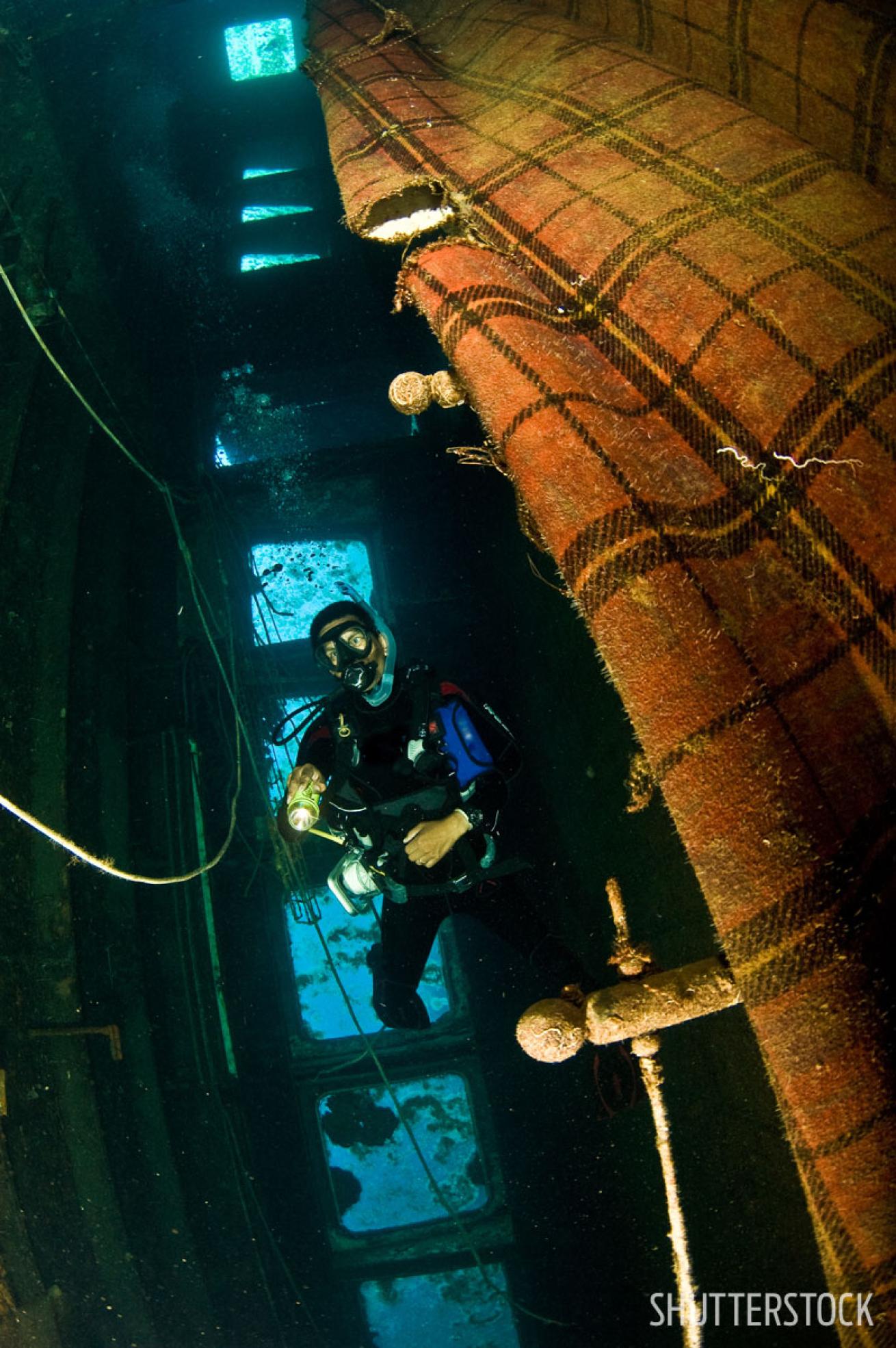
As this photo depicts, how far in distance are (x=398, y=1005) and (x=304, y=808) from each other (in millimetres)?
1492

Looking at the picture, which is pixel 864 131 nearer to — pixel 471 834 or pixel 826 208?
pixel 826 208

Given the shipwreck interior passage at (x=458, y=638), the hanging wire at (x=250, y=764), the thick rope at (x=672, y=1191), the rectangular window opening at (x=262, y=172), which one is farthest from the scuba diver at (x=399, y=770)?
the rectangular window opening at (x=262, y=172)

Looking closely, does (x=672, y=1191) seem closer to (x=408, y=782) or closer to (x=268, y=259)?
(x=408, y=782)

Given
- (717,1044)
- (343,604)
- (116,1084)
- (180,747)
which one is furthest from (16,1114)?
(717,1044)

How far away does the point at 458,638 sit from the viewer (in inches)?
191

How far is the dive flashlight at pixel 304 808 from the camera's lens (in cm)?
291

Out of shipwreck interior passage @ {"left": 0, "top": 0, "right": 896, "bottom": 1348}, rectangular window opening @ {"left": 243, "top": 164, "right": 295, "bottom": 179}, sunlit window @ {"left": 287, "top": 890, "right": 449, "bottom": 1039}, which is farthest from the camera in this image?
rectangular window opening @ {"left": 243, "top": 164, "right": 295, "bottom": 179}

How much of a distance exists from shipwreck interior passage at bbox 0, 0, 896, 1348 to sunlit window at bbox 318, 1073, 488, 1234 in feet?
0.09

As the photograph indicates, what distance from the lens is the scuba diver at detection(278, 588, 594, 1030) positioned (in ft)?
10.4

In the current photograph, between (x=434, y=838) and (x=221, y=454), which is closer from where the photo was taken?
(x=434, y=838)

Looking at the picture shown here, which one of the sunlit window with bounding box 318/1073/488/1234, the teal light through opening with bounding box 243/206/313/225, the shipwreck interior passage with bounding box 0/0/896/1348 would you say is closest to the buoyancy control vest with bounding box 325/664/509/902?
the shipwreck interior passage with bounding box 0/0/896/1348

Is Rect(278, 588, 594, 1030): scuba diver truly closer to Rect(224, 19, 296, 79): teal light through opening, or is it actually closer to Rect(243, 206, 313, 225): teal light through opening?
Rect(243, 206, 313, 225): teal light through opening

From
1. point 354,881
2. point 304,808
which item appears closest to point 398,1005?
point 354,881

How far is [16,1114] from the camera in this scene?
2984mm
